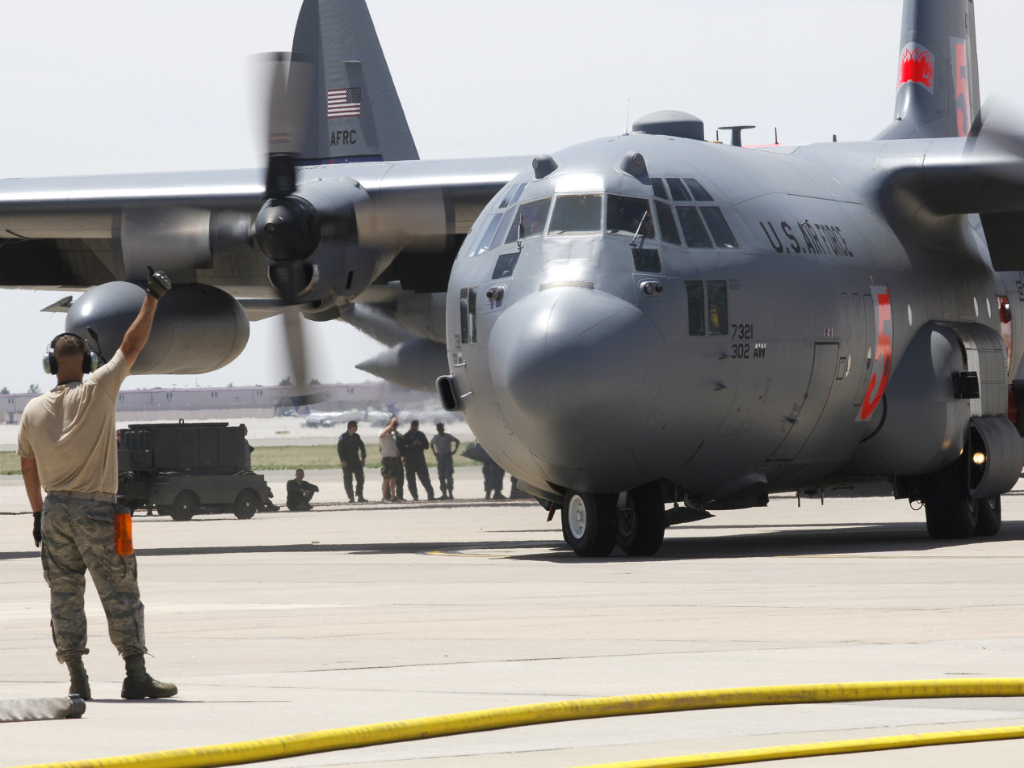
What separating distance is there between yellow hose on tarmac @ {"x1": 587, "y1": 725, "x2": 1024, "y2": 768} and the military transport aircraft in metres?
8.52

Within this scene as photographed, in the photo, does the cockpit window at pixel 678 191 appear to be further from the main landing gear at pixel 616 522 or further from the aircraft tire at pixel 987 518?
the aircraft tire at pixel 987 518

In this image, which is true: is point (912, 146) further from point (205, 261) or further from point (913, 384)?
point (205, 261)

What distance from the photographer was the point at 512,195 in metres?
15.8

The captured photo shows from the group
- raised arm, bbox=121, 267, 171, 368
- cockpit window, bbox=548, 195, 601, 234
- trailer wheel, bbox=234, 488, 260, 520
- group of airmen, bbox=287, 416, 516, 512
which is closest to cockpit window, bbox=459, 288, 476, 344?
cockpit window, bbox=548, 195, 601, 234

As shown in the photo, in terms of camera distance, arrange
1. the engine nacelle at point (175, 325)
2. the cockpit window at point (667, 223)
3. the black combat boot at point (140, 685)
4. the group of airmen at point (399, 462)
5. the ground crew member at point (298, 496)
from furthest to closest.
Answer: the group of airmen at point (399, 462), the ground crew member at point (298, 496), the engine nacelle at point (175, 325), the cockpit window at point (667, 223), the black combat boot at point (140, 685)

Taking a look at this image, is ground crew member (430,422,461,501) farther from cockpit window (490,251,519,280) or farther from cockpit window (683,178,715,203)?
cockpit window (683,178,715,203)

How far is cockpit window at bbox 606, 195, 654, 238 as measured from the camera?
581 inches

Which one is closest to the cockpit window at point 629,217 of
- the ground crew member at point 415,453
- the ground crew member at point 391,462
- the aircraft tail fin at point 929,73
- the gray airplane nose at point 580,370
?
the gray airplane nose at point 580,370

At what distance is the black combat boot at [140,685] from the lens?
679 centimetres

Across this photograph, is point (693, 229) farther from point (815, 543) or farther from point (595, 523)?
point (815, 543)

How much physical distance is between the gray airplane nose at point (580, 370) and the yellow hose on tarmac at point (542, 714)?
7527mm

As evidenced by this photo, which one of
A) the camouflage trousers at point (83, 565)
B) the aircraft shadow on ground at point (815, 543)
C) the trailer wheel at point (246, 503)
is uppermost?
the camouflage trousers at point (83, 565)

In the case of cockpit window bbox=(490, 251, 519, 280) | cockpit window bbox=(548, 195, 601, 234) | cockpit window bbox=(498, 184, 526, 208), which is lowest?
cockpit window bbox=(490, 251, 519, 280)

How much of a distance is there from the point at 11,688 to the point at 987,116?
13.5 meters
